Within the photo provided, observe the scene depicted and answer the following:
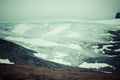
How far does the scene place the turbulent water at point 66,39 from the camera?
10797 millimetres

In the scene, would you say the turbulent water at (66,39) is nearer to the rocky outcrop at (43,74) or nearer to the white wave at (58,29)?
the white wave at (58,29)

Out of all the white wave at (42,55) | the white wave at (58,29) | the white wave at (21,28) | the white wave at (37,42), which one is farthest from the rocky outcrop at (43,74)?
the white wave at (58,29)

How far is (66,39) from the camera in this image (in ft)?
37.0

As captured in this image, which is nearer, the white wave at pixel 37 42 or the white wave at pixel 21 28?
the white wave at pixel 21 28

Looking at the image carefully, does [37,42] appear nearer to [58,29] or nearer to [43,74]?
[58,29]

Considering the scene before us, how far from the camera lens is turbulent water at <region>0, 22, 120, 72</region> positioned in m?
10.8

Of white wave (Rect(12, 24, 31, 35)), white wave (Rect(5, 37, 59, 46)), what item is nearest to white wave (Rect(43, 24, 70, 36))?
white wave (Rect(5, 37, 59, 46))

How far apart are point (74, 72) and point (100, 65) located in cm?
217

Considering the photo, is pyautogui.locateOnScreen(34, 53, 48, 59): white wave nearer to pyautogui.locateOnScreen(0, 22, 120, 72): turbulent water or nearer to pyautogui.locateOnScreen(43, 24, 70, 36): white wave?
pyautogui.locateOnScreen(0, 22, 120, 72): turbulent water

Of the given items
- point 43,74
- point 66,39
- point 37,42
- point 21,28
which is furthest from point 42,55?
point 43,74

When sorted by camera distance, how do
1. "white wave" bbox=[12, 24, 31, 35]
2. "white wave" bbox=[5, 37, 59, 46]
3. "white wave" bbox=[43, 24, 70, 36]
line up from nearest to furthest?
"white wave" bbox=[12, 24, 31, 35], "white wave" bbox=[5, 37, 59, 46], "white wave" bbox=[43, 24, 70, 36]

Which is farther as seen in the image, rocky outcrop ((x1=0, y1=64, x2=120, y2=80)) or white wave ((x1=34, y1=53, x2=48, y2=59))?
white wave ((x1=34, y1=53, x2=48, y2=59))

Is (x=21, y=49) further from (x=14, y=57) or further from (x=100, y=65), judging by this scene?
(x=100, y=65)

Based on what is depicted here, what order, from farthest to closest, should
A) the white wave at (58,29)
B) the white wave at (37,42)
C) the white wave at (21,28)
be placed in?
the white wave at (58,29) < the white wave at (37,42) < the white wave at (21,28)
